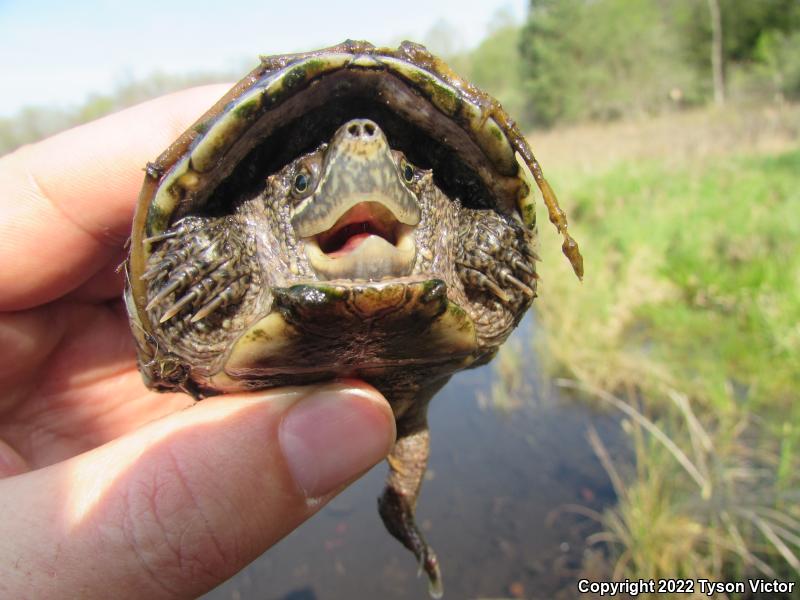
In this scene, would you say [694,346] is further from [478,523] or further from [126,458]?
[126,458]

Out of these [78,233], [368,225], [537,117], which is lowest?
[537,117]

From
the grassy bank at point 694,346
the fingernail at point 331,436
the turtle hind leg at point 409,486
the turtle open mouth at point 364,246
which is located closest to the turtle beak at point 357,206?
the turtle open mouth at point 364,246

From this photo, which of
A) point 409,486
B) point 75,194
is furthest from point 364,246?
point 75,194

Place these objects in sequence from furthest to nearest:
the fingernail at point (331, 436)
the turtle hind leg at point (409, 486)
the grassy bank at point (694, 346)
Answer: the grassy bank at point (694, 346)
the turtle hind leg at point (409, 486)
the fingernail at point (331, 436)

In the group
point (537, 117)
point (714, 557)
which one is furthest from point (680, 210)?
point (537, 117)

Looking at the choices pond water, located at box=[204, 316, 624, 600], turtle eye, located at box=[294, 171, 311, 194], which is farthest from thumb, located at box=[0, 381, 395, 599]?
pond water, located at box=[204, 316, 624, 600]

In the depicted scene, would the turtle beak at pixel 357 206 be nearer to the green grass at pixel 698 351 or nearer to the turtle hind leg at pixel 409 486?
the turtle hind leg at pixel 409 486

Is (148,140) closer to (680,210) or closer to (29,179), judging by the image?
(29,179)
